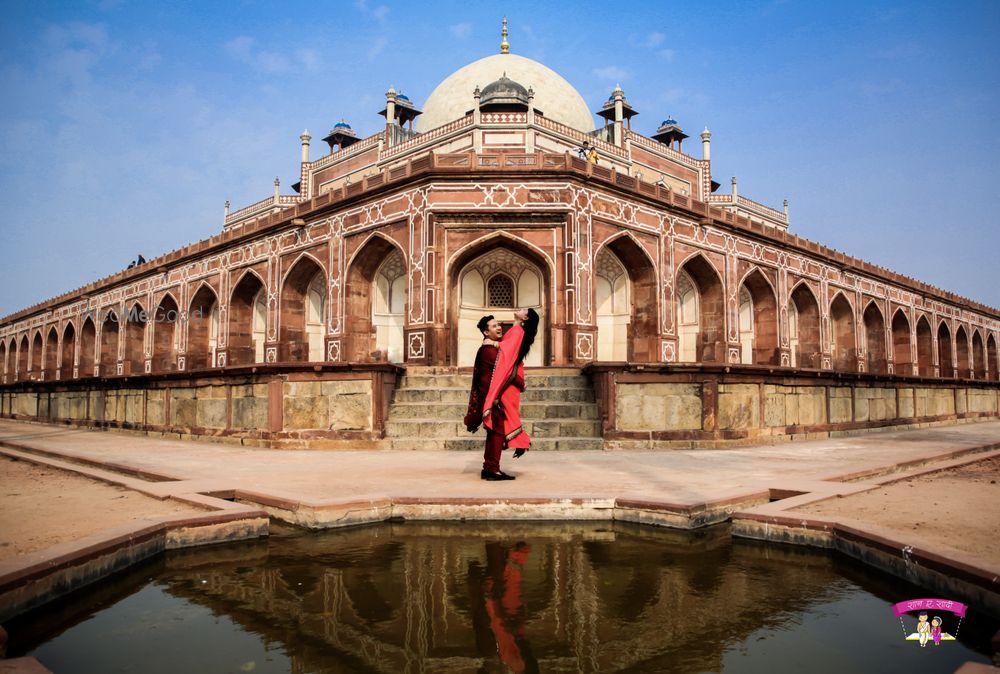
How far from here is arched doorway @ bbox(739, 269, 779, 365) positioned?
66.1 ft

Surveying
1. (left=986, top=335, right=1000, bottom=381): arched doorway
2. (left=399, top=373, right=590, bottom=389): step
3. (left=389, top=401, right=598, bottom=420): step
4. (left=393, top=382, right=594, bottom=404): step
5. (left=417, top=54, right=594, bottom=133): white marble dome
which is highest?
(left=417, top=54, right=594, bottom=133): white marble dome

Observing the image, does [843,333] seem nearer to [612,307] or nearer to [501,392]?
[612,307]

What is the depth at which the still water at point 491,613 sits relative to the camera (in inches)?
72.7

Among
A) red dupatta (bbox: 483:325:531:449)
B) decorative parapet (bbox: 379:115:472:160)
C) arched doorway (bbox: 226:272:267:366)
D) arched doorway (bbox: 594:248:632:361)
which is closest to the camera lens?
red dupatta (bbox: 483:325:531:449)

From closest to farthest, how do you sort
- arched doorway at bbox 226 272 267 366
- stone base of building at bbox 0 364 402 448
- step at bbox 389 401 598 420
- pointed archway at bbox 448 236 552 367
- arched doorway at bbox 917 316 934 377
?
stone base of building at bbox 0 364 402 448 < step at bbox 389 401 598 420 < pointed archway at bbox 448 236 552 367 < arched doorway at bbox 226 272 267 366 < arched doorway at bbox 917 316 934 377

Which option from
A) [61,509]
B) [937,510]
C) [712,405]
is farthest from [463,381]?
[937,510]

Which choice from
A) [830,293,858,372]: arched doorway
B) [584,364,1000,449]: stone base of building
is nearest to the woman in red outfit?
[584,364,1000,449]: stone base of building

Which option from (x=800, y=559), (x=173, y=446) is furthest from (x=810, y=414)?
(x=173, y=446)

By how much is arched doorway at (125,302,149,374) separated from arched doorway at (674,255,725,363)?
19778 mm

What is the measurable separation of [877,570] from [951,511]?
116 centimetres

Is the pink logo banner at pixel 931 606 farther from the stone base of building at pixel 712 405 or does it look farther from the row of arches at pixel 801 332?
the row of arches at pixel 801 332

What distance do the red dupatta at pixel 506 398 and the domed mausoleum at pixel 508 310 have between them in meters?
3.04

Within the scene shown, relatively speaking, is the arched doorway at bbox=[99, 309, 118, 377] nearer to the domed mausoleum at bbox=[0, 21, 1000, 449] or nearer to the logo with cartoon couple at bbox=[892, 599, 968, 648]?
the domed mausoleum at bbox=[0, 21, 1000, 449]

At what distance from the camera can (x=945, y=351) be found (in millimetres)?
28812
